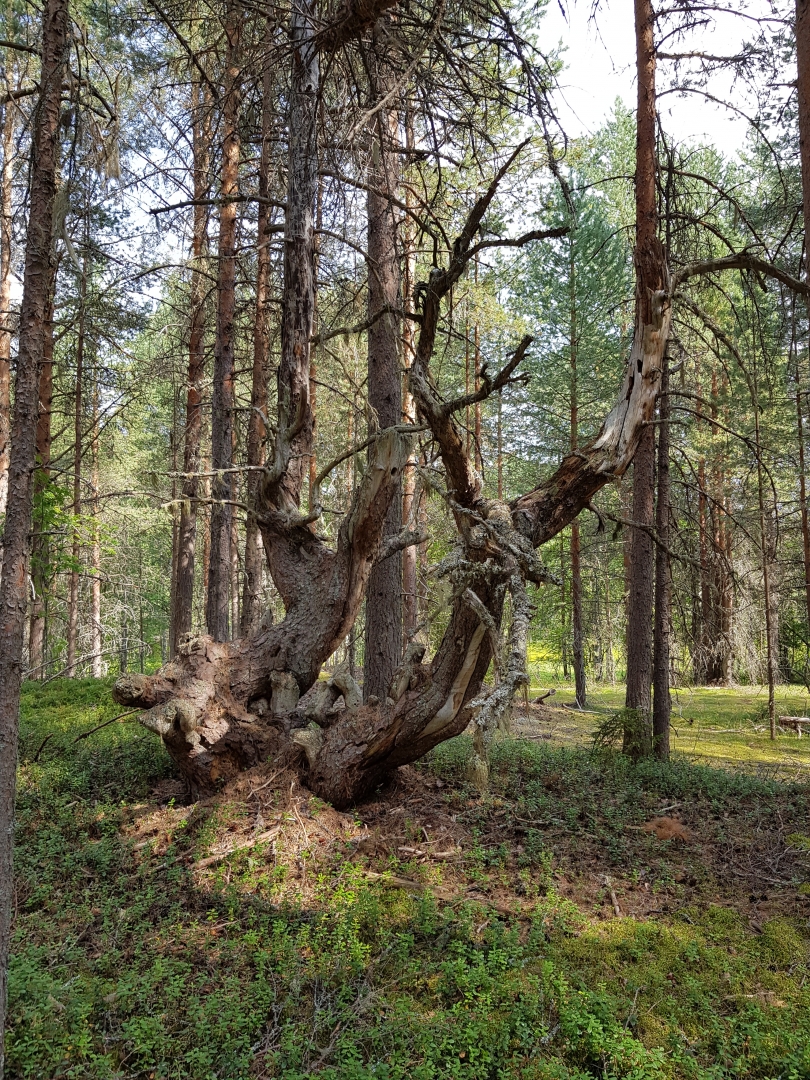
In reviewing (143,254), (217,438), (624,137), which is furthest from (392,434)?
(624,137)

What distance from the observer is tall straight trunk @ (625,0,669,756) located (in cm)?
669

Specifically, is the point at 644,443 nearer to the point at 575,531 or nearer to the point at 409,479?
the point at 409,479

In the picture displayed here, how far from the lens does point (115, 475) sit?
21.7 metres

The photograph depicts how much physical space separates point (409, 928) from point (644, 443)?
6.44 meters

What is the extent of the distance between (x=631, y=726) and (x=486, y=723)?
5532 millimetres

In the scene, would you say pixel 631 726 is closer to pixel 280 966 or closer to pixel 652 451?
pixel 652 451

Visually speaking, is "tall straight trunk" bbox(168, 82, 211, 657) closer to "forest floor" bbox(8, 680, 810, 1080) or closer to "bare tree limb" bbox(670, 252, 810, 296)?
"forest floor" bbox(8, 680, 810, 1080)

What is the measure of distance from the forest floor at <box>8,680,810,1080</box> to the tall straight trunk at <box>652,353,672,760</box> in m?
1.47

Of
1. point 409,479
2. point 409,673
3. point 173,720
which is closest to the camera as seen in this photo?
point 173,720

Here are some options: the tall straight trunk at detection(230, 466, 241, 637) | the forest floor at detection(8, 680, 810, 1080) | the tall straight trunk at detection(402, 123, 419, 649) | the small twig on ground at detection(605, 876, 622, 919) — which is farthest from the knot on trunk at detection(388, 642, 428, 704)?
the tall straight trunk at detection(402, 123, 419, 649)

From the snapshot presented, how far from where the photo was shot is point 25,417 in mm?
3006

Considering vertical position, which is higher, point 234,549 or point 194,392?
point 194,392

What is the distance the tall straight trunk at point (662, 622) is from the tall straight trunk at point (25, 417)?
7.41 m

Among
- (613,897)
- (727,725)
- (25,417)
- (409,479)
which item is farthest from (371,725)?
(727,725)
